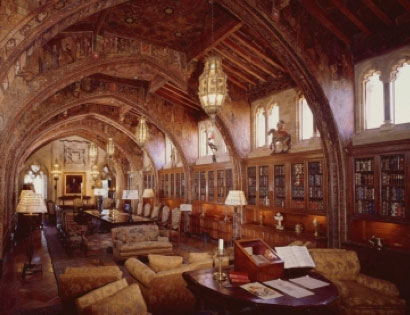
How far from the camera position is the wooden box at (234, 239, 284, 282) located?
4.01 metres

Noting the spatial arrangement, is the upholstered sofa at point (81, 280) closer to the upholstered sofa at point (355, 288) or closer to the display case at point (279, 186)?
the upholstered sofa at point (355, 288)

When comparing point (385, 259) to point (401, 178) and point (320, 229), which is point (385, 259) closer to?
point (401, 178)

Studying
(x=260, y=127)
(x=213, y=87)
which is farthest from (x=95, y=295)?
(x=260, y=127)

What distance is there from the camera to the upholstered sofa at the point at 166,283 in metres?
4.76

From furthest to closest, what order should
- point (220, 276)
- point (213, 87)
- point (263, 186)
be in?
1. point (263, 186)
2. point (213, 87)
3. point (220, 276)

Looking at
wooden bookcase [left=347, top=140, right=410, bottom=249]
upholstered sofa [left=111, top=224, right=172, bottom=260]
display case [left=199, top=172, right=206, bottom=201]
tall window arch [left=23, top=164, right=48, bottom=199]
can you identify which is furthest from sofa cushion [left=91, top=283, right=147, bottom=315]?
tall window arch [left=23, top=164, right=48, bottom=199]

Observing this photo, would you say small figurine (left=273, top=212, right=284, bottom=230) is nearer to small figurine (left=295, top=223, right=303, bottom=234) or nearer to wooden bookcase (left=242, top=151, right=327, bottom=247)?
wooden bookcase (left=242, top=151, right=327, bottom=247)

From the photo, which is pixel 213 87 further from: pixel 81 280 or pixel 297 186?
pixel 297 186

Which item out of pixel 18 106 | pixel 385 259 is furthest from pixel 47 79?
pixel 385 259

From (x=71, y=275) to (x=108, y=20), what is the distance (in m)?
5.84

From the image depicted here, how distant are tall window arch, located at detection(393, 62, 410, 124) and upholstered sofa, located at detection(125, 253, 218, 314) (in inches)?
183

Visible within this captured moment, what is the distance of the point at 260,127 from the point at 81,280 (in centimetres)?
789

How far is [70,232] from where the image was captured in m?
10.2

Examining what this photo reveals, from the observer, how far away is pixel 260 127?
1068cm
